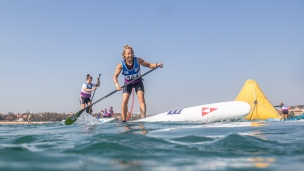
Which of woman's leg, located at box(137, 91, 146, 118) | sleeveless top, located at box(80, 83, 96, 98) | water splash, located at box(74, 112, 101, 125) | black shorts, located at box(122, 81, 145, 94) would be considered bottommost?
water splash, located at box(74, 112, 101, 125)

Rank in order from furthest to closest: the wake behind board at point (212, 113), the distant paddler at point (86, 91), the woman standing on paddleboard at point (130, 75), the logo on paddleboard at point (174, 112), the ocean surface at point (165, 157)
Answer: the distant paddler at point (86, 91), the logo on paddleboard at point (174, 112), the wake behind board at point (212, 113), the woman standing on paddleboard at point (130, 75), the ocean surface at point (165, 157)

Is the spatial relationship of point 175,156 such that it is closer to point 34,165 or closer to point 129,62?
point 34,165

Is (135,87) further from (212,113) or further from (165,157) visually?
(165,157)

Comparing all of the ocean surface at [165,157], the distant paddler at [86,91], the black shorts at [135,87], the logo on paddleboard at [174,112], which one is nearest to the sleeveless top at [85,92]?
the distant paddler at [86,91]

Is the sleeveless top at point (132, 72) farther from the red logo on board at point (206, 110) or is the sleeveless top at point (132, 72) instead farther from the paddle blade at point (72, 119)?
the red logo on board at point (206, 110)

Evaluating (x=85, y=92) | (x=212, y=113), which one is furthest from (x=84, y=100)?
(x=212, y=113)

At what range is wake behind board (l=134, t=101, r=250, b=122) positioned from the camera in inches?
360

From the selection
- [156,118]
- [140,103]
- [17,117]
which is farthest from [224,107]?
[17,117]

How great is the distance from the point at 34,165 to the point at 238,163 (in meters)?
1.39

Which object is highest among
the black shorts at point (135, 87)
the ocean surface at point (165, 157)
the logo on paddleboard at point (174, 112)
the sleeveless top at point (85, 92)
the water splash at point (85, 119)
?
the sleeveless top at point (85, 92)

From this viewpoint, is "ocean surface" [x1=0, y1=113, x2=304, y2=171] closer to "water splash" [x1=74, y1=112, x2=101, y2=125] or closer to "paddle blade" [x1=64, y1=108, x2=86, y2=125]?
"water splash" [x1=74, y1=112, x2=101, y2=125]

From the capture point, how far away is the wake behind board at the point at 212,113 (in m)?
9.15

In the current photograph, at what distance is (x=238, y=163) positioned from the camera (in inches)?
83.8

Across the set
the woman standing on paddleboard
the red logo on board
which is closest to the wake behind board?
the red logo on board
